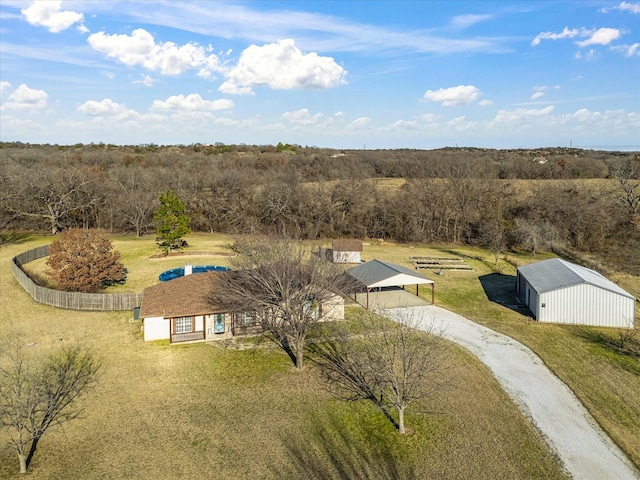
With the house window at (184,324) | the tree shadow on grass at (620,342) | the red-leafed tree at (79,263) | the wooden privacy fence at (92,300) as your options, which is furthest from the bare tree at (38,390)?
the tree shadow on grass at (620,342)

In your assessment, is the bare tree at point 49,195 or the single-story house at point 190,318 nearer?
the single-story house at point 190,318

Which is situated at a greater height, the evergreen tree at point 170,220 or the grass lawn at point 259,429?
the evergreen tree at point 170,220

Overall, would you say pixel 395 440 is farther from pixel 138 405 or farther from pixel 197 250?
pixel 197 250

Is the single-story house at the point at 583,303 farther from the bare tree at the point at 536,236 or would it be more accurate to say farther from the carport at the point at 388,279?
the bare tree at the point at 536,236

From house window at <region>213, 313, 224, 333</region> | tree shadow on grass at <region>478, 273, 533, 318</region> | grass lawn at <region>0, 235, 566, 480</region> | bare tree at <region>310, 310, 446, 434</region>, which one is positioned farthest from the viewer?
tree shadow on grass at <region>478, 273, 533, 318</region>

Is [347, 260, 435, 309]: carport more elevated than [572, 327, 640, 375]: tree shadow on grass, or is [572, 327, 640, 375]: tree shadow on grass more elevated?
[347, 260, 435, 309]: carport

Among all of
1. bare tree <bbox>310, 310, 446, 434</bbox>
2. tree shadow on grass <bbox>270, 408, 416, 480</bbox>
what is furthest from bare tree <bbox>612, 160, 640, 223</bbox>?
tree shadow on grass <bbox>270, 408, 416, 480</bbox>

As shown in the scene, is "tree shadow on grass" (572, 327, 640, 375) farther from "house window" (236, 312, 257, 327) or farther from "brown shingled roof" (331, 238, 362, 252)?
"brown shingled roof" (331, 238, 362, 252)
